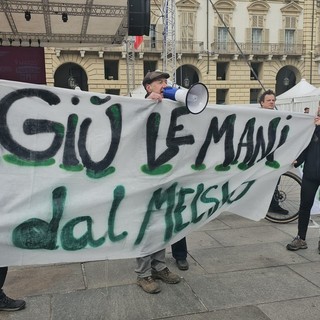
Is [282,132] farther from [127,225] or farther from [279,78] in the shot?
[279,78]

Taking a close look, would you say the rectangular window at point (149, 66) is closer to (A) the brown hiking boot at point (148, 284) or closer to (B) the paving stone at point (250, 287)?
(B) the paving stone at point (250, 287)

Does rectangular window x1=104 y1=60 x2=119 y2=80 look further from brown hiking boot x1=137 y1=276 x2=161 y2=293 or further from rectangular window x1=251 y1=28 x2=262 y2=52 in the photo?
brown hiking boot x1=137 y1=276 x2=161 y2=293

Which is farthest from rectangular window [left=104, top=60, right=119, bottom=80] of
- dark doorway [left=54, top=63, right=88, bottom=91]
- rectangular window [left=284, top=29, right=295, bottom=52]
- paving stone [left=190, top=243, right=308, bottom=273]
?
paving stone [left=190, top=243, right=308, bottom=273]

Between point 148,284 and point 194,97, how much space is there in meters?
1.63

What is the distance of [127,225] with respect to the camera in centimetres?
325

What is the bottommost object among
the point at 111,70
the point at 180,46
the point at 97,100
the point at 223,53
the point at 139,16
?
the point at 97,100

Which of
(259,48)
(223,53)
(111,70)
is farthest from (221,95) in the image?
(111,70)

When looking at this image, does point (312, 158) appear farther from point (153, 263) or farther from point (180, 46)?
point (180, 46)

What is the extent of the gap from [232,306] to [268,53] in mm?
37020

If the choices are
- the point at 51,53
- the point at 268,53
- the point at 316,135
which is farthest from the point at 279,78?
the point at 316,135

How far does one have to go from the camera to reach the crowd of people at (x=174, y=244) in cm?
326

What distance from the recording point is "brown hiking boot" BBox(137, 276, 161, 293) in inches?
135

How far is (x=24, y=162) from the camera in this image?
288 cm

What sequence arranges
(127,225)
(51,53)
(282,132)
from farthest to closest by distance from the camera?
(51,53) < (282,132) < (127,225)
